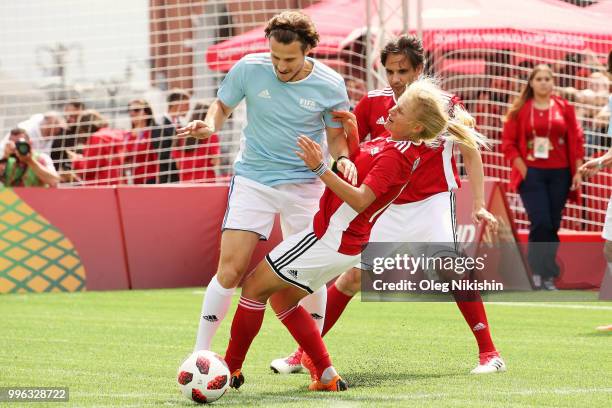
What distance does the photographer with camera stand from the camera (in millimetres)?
14750

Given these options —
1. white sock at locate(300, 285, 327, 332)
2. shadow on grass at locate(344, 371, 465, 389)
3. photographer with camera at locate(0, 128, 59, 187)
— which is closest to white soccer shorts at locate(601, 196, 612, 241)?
shadow on grass at locate(344, 371, 465, 389)

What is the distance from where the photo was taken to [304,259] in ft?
22.1

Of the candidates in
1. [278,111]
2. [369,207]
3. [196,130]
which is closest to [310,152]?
[369,207]

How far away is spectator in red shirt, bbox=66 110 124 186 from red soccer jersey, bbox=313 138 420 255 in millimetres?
9658

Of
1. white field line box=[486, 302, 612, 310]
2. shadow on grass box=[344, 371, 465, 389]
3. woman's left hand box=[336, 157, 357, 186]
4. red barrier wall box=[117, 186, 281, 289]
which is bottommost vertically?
white field line box=[486, 302, 612, 310]

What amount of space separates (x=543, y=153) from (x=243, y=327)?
761 centimetres

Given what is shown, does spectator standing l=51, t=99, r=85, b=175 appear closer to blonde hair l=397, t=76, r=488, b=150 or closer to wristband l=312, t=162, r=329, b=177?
blonde hair l=397, t=76, r=488, b=150

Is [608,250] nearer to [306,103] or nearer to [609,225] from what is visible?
[609,225]

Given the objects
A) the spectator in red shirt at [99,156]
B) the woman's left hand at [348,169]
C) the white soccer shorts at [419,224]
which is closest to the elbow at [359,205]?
the woman's left hand at [348,169]

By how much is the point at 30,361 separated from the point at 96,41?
10.7m

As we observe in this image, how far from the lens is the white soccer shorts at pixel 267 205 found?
293 inches

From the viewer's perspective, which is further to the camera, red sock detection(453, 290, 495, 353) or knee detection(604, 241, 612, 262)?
knee detection(604, 241, 612, 262)

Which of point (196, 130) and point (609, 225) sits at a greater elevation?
point (196, 130)

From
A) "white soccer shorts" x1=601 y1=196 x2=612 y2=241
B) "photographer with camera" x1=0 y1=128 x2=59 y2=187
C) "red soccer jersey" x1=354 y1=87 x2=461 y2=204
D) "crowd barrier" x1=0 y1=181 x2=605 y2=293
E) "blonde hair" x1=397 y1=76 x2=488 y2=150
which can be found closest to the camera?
"blonde hair" x1=397 y1=76 x2=488 y2=150
